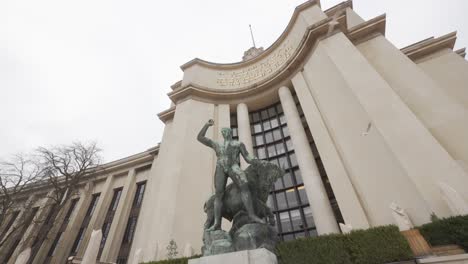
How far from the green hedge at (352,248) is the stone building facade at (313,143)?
208cm

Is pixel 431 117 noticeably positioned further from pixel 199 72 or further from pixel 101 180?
pixel 101 180

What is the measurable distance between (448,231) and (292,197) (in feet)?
26.4

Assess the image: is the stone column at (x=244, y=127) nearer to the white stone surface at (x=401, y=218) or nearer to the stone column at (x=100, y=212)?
the white stone surface at (x=401, y=218)

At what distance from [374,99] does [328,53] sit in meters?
4.76

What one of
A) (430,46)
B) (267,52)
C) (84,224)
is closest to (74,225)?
(84,224)

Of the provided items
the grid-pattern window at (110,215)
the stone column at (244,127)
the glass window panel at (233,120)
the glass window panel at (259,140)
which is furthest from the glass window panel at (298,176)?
the grid-pattern window at (110,215)

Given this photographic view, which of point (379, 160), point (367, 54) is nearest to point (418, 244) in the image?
point (379, 160)

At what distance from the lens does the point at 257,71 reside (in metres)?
20.3

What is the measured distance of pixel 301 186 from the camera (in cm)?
1341

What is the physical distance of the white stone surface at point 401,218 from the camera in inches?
266

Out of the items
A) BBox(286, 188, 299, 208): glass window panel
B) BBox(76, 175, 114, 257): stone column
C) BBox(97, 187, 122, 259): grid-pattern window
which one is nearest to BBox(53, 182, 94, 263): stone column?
BBox(76, 175, 114, 257): stone column

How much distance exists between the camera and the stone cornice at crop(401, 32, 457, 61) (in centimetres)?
1415

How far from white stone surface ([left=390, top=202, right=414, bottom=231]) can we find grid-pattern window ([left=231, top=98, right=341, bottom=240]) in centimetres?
440

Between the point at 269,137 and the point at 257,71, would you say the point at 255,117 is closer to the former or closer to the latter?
the point at 269,137
